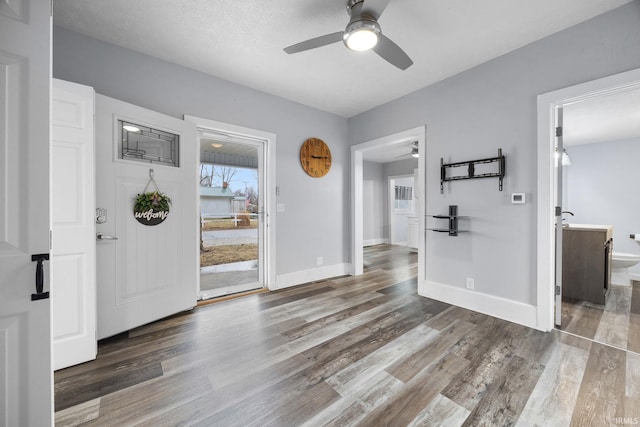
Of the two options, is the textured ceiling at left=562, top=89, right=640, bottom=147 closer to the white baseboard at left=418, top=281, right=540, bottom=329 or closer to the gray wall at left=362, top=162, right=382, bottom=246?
the white baseboard at left=418, top=281, right=540, bottom=329

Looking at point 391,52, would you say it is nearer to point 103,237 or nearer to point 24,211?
point 24,211

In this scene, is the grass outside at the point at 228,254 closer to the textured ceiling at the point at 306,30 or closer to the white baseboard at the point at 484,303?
the textured ceiling at the point at 306,30

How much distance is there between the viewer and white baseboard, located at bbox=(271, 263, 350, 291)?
11.7 ft

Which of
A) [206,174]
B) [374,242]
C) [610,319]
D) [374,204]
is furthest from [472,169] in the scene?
[374,242]

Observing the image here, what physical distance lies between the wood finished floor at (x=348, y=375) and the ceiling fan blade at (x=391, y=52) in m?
2.32

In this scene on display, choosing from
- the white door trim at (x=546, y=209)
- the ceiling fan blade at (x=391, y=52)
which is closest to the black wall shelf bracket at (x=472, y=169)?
the white door trim at (x=546, y=209)

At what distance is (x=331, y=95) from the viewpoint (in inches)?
137

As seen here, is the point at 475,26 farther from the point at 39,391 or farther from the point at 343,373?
the point at 39,391

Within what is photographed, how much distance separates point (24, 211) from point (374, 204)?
737cm

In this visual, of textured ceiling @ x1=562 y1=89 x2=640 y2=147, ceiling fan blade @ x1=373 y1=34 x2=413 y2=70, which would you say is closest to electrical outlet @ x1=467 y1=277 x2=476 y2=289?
textured ceiling @ x1=562 y1=89 x2=640 y2=147

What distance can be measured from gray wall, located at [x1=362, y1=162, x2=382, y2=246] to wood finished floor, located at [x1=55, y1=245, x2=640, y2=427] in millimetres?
5040

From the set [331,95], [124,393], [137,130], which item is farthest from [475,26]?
[124,393]

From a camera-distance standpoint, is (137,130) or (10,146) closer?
(10,146)

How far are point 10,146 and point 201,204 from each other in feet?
7.07
